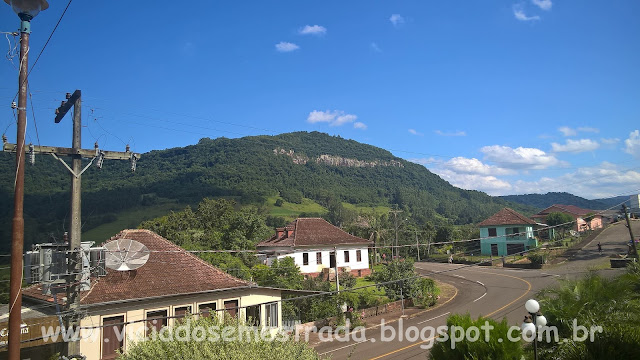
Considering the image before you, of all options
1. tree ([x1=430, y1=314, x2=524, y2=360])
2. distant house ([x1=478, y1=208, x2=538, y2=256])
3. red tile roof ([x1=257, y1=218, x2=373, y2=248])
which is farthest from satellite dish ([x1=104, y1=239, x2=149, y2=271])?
distant house ([x1=478, y1=208, x2=538, y2=256])

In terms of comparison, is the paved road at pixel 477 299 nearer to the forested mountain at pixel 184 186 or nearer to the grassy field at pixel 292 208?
the forested mountain at pixel 184 186

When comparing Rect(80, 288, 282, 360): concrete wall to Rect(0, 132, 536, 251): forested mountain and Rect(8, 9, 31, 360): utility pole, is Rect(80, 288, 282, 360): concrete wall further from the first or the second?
Rect(0, 132, 536, 251): forested mountain

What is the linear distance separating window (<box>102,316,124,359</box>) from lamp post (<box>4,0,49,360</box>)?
8.61m

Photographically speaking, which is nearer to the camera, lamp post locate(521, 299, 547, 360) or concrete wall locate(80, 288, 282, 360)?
lamp post locate(521, 299, 547, 360)

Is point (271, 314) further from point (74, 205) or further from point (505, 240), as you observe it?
point (505, 240)

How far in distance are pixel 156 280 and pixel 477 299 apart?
23.3 m

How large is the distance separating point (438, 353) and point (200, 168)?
157 meters

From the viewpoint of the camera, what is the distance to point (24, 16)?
8969mm

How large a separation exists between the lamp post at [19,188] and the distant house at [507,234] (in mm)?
52269

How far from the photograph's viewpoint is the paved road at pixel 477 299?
2100 cm

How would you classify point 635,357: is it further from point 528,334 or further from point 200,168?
point 200,168

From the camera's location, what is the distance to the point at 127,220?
93.1 meters

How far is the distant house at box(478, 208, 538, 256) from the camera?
53688mm

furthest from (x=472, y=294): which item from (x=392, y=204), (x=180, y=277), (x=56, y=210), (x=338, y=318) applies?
(x=392, y=204)
